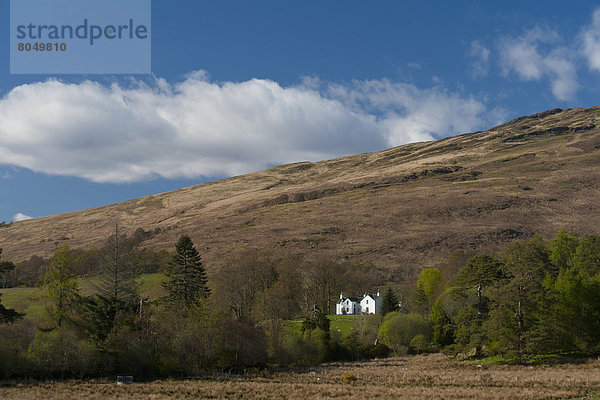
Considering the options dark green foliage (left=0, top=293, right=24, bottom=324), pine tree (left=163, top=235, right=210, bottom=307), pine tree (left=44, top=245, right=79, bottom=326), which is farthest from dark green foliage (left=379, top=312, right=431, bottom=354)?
dark green foliage (left=0, top=293, right=24, bottom=324)

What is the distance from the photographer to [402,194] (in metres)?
187

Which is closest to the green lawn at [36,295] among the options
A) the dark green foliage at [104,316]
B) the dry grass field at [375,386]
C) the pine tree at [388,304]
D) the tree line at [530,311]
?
the dark green foliage at [104,316]

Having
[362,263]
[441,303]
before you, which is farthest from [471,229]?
[441,303]

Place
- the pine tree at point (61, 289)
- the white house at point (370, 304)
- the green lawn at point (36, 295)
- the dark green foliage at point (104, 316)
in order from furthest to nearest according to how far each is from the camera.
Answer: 1. the white house at point (370, 304)
2. the green lawn at point (36, 295)
3. the pine tree at point (61, 289)
4. the dark green foliage at point (104, 316)

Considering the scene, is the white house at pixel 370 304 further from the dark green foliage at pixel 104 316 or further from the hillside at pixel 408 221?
the dark green foliage at pixel 104 316

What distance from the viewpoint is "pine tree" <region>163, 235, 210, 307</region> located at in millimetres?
58844

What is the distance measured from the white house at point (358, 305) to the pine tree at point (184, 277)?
141ft

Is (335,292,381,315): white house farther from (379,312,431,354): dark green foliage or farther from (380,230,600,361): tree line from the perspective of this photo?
(380,230,600,361): tree line

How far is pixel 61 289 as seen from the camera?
49.3 meters

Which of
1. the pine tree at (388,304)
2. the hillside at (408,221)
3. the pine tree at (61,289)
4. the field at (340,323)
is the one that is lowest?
the field at (340,323)

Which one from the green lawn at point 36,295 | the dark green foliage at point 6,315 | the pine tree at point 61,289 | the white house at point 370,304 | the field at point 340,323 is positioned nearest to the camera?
the dark green foliage at point 6,315

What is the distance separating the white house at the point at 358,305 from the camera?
9600 cm

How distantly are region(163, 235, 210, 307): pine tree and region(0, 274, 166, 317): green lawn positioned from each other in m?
8.38

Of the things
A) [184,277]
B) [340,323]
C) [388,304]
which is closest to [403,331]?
[388,304]
